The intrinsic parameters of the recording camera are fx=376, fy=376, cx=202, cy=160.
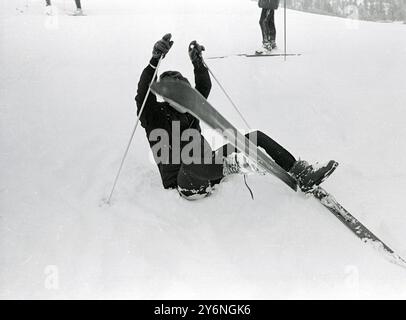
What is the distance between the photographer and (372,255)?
2293 mm

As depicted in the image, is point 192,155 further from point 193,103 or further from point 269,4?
point 269,4

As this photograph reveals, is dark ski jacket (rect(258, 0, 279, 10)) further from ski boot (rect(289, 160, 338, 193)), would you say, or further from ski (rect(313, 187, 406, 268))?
ski (rect(313, 187, 406, 268))

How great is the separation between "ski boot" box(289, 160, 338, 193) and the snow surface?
0.13m

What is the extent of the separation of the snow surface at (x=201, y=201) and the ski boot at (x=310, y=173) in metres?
0.13

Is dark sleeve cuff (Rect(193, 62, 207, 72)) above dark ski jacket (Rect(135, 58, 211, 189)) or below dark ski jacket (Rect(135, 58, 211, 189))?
above

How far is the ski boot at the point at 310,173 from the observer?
2.57 m

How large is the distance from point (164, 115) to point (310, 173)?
116 cm

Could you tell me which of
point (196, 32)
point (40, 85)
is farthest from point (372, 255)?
point (196, 32)

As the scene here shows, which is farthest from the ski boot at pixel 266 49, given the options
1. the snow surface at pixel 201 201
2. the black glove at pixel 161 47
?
the black glove at pixel 161 47

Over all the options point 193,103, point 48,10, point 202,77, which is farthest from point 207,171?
point 48,10

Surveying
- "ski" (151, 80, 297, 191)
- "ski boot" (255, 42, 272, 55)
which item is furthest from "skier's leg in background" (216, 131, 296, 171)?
"ski boot" (255, 42, 272, 55)

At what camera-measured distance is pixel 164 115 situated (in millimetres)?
2877

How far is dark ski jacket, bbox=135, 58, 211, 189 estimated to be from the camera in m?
2.71

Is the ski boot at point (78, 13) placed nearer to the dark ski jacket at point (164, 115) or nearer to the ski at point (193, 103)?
the dark ski jacket at point (164, 115)
